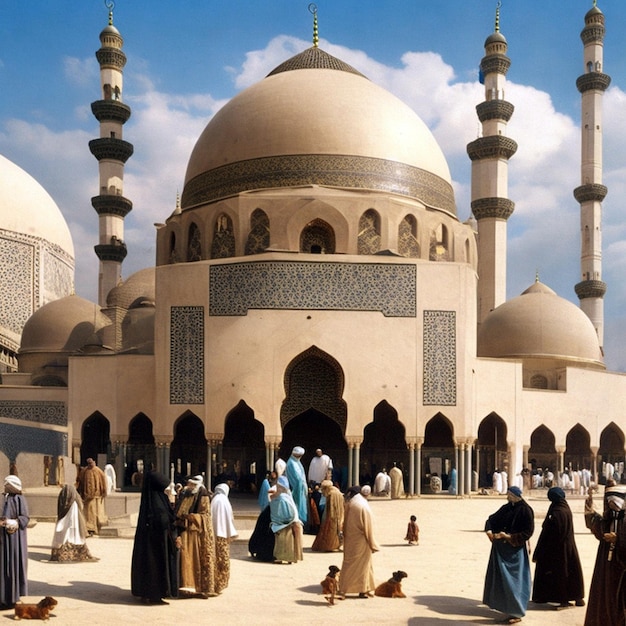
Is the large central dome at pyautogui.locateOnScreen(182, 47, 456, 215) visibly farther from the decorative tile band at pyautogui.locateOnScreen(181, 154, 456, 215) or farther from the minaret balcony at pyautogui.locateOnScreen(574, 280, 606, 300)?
the minaret balcony at pyautogui.locateOnScreen(574, 280, 606, 300)

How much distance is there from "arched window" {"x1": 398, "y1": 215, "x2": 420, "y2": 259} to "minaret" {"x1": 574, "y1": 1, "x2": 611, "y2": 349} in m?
11.7

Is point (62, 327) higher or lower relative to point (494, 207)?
lower

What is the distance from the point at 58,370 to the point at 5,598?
18.7m

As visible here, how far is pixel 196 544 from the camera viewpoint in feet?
23.3

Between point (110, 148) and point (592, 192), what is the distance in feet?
50.3

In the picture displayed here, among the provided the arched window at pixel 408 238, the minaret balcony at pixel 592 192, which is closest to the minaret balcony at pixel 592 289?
the minaret balcony at pixel 592 192

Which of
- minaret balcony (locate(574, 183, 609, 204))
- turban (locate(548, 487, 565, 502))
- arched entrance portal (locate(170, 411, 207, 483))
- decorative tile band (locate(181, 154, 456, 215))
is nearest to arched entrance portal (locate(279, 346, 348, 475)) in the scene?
arched entrance portal (locate(170, 411, 207, 483))

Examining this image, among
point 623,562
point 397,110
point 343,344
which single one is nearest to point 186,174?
point 397,110

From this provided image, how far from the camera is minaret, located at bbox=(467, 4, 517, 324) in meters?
28.0

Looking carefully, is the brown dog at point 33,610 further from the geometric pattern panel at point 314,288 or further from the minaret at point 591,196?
the minaret at point 591,196

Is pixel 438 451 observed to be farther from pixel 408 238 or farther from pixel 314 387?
pixel 408 238

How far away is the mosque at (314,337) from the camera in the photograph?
59.1ft

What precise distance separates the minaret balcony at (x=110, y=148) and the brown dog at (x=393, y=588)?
78.7 ft

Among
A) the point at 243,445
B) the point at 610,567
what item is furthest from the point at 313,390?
the point at 610,567
